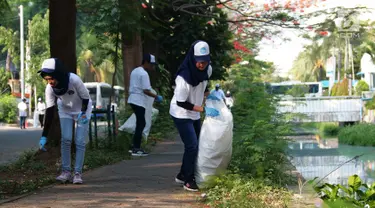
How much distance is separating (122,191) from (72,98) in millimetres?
1362

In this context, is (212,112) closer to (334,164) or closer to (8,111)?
(334,164)

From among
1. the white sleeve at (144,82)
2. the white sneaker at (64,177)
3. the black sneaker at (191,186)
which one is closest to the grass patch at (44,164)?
the white sneaker at (64,177)

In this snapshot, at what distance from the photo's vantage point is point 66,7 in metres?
10.7

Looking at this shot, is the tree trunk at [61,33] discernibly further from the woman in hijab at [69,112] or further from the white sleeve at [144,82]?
the woman in hijab at [69,112]

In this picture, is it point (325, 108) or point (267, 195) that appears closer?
point (267, 195)

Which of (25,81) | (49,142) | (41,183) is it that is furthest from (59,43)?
(25,81)

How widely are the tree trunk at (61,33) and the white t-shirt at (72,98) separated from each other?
2524 millimetres

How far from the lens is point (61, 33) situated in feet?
35.1

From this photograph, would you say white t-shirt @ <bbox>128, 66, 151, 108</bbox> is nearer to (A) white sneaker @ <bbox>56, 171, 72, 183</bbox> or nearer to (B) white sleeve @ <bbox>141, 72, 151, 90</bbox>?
(B) white sleeve @ <bbox>141, 72, 151, 90</bbox>

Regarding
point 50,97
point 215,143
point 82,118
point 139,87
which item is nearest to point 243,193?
point 215,143

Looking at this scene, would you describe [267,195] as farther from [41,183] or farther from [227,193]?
[41,183]

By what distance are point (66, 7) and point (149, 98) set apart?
2.26 meters

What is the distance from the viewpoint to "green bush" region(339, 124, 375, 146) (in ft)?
95.9

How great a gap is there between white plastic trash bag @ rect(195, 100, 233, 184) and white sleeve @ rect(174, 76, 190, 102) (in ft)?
0.94
